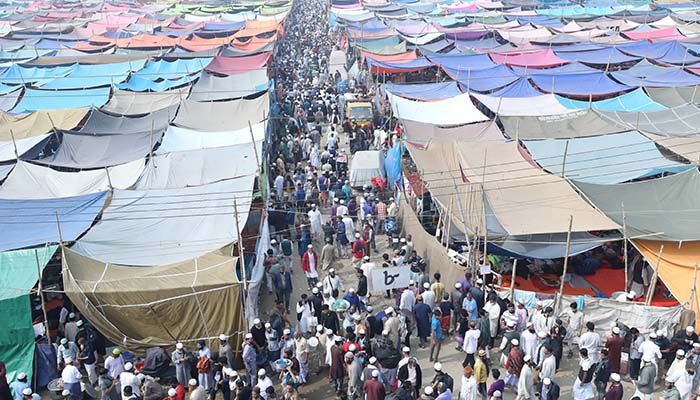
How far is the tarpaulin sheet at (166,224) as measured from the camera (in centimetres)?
980

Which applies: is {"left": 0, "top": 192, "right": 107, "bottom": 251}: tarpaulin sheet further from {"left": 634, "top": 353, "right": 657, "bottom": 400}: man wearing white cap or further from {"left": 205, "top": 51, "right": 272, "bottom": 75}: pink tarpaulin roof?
{"left": 205, "top": 51, "right": 272, "bottom": 75}: pink tarpaulin roof

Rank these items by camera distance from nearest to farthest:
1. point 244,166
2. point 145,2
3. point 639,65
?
1. point 244,166
2. point 639,65
3. point 145,2

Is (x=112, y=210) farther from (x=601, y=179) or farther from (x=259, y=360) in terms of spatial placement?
(x=601, y=179)

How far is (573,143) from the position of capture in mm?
13930

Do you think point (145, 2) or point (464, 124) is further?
point (145, 2)

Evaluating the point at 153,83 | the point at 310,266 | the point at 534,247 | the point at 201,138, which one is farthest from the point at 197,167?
the point at 153,83

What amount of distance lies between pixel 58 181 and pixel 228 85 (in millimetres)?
9343

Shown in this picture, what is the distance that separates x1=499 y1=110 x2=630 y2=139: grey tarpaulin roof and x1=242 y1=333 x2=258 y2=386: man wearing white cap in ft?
29.5

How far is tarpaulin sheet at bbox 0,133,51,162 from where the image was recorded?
13828mm

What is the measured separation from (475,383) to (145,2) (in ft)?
209

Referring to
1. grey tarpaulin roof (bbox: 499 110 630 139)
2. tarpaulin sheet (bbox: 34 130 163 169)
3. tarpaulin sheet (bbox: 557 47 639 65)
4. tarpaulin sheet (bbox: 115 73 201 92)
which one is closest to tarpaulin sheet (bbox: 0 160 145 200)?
tarpaulin sheet (bbox: 34 130 163 169)

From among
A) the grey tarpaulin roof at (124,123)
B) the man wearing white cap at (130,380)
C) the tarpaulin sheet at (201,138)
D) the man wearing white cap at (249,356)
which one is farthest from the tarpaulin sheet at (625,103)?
the man wearing white cap at (130,380)

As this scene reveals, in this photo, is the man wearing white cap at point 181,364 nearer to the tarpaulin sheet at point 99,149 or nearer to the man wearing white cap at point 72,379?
the man wearing white cap at point 72,379

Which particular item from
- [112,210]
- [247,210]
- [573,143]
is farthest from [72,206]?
[573,143]
